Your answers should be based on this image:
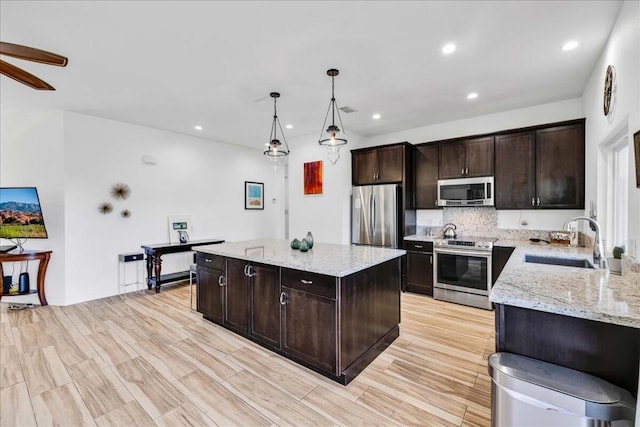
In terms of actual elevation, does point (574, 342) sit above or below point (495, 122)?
below

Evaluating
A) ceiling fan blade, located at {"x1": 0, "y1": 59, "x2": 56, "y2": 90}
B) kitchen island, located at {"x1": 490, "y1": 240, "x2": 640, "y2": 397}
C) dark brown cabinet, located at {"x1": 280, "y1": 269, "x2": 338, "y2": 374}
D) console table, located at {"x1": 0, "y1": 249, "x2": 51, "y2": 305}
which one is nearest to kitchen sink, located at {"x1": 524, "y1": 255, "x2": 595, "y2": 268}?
kitchen island, located at {"x1": 490, "y1": 240, "x2": 640, "y2": 397}

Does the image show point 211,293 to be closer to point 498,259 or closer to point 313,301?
point 313,301

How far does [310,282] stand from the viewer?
239 centimetres

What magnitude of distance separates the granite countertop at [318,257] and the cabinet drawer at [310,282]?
0.08 m

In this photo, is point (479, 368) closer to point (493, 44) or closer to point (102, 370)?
point (493, 44)

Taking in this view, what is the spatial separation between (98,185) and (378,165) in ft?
14.8

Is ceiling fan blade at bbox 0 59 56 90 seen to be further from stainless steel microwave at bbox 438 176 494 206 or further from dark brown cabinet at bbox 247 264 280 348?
stainless steel microwave at bbox 438 176 494 206

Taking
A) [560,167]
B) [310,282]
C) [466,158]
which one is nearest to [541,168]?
[560,167]

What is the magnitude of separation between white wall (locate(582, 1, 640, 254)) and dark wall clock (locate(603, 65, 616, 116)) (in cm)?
6

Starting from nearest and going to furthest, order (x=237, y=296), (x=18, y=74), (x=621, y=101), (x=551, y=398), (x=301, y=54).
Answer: (x=551, y=398), (x=18, y=74), (x=621, y=101), (x=301, y=54), (x=237, y=296)

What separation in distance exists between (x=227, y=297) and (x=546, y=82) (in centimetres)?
440

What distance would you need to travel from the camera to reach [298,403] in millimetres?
2053

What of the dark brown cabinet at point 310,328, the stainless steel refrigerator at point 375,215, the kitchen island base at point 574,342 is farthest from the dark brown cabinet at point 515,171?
the dark brown cabinet at point 310,328

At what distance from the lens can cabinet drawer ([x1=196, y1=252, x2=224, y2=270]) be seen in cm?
324
